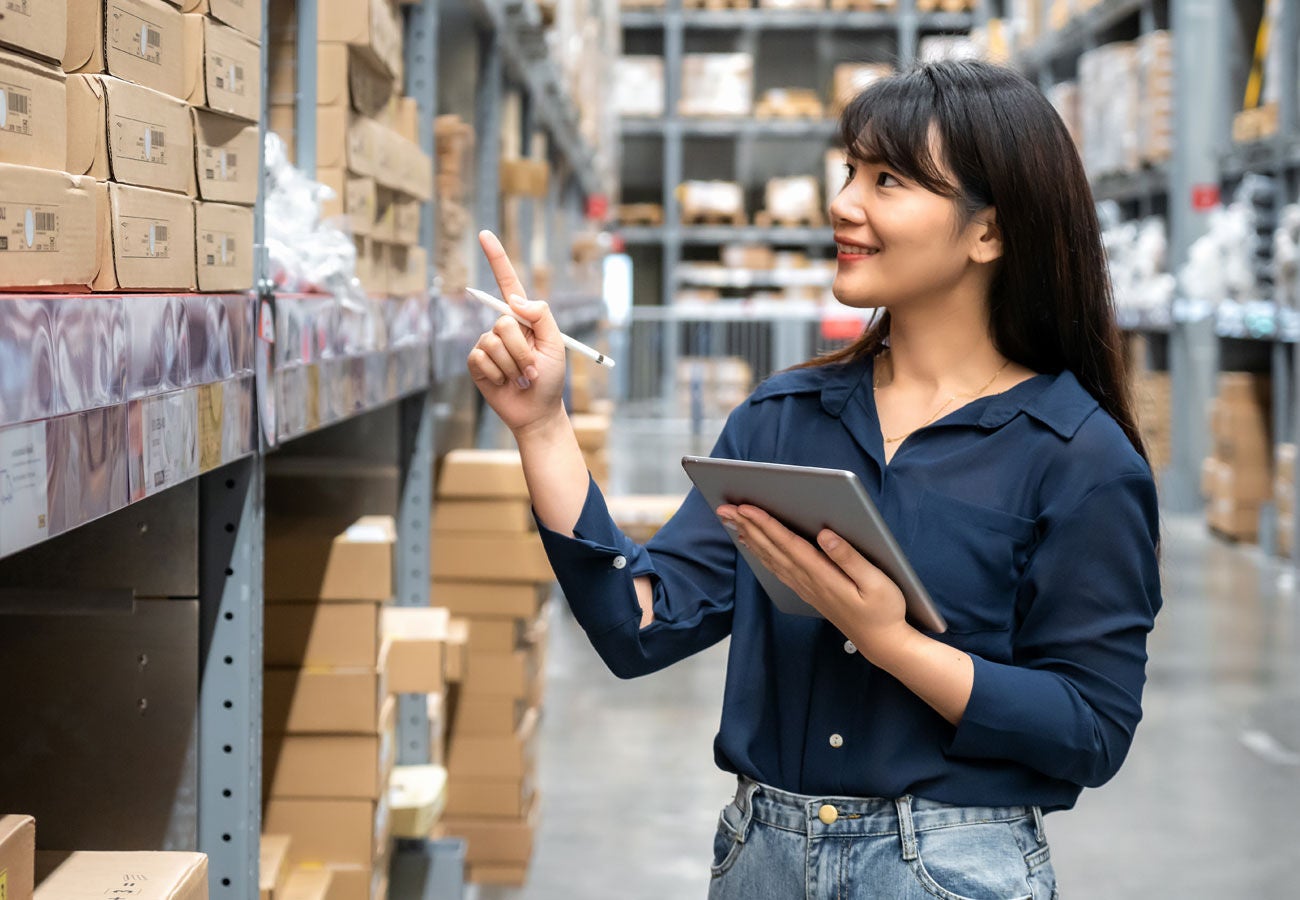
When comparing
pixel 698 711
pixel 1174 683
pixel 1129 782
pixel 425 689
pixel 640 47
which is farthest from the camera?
pixel 640 47

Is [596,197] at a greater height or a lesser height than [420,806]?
greater

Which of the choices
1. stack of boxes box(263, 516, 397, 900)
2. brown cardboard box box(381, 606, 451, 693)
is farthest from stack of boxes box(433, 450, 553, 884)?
stack of boxes box(263, 516, 397, 900)

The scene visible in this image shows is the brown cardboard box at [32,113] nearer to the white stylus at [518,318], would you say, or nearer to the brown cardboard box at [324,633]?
the white stylus at [518,318]

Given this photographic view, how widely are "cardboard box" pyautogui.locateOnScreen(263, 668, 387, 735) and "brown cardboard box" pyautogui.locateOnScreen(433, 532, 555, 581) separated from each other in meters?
1.49

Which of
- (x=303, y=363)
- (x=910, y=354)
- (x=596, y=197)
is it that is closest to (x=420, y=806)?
(x=303, y=363)

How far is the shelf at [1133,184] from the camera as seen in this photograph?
38.5 ft

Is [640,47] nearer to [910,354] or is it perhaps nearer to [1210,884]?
[1210,884]

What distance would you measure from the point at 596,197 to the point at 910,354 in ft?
40.3

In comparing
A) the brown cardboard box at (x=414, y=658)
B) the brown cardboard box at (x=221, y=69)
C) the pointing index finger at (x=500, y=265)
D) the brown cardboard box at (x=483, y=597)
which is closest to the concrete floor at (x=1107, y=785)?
the brown cardboard box at (x=483, y=597)

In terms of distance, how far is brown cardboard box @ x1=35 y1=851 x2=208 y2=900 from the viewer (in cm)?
151

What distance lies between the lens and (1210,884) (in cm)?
411

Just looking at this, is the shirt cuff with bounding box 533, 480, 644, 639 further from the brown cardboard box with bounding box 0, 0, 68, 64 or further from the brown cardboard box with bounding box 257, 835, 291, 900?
the brown cardboard box with bounding box 257, 835, 291, 900

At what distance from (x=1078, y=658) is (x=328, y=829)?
159 cm

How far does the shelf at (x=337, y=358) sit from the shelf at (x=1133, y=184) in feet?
29.3
